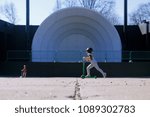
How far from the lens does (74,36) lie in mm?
42500

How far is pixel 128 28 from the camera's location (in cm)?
4384

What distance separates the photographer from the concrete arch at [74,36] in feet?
118

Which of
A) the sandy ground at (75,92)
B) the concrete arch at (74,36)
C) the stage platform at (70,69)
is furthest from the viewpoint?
the concrete arch at (74,36)

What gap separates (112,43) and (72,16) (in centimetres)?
435

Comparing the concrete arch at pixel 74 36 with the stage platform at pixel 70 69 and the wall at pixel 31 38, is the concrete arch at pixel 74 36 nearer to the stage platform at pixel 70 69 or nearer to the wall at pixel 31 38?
the stage platform at pixel 70 69

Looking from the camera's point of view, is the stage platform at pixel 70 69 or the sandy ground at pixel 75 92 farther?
→ the stage platform at pixel 70 69

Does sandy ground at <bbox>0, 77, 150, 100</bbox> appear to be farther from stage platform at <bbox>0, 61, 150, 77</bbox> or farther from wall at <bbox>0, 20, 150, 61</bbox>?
wall at <bbox>0, 20, 150, 61</bbox>

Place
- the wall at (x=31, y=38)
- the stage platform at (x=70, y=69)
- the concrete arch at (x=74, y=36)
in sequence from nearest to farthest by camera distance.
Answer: the stage platform at (x=70, y=69)
the concrete arch at (x=74, y=36)
the wall at (x=31, y=38)

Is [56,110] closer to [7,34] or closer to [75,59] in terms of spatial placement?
[75,59]

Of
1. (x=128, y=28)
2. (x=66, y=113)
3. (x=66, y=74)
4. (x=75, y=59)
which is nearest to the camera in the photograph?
(x=66, y=113)

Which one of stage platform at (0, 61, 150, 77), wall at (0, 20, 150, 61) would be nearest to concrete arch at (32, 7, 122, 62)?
stage platform at (0, 61, 150, 77)

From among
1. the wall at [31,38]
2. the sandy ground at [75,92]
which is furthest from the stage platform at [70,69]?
the sandy ground at [75,92]

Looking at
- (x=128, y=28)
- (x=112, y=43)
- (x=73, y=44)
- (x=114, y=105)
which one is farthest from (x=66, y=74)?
(x=114, y=105)

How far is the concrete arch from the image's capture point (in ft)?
118
